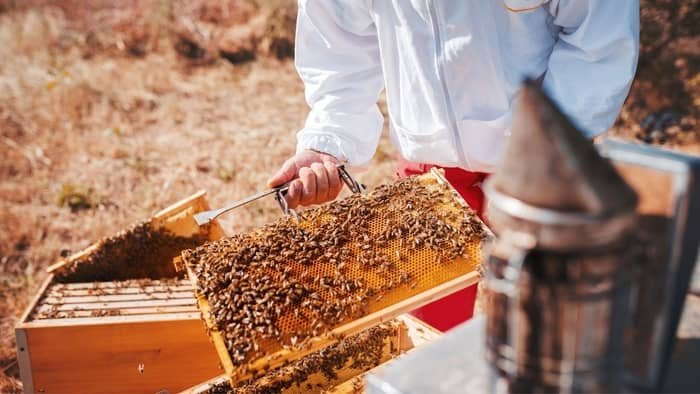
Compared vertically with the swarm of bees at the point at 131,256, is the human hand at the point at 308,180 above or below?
A: above

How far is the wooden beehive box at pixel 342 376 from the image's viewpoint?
8.20 feet

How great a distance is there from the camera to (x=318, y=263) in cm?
226

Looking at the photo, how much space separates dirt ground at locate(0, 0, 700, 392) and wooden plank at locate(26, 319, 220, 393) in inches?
38.2

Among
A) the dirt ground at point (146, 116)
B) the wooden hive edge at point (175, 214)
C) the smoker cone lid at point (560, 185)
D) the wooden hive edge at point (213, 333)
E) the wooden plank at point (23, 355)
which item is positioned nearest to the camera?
the smoker cone lid at point (560, 185)

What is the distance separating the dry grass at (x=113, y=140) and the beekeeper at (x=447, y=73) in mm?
2314

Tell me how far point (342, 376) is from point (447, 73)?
4.47 feet

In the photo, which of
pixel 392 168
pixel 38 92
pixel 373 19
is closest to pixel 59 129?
pixel 38 92

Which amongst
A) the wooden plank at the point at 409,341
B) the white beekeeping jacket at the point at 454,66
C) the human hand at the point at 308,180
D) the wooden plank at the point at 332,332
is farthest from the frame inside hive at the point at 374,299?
the white beekeeping jacket at the point at 454,66

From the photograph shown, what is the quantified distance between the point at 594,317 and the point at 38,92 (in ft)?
26.2

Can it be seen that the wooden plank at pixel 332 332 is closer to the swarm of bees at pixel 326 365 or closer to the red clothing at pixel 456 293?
the swarm of bees at pixel 326 365

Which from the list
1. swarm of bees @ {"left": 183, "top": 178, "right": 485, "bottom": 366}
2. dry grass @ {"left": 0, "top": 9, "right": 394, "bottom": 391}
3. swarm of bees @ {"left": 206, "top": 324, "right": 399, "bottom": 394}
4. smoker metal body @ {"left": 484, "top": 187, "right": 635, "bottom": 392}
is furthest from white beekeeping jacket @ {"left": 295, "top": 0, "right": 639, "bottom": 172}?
dry grass @ {"left": 0, "top": 9, "right": 394, "bottom": 391}

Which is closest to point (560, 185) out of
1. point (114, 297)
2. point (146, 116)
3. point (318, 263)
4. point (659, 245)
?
point (659, 245)

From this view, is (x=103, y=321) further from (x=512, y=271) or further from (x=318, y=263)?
(x=512, y=271)

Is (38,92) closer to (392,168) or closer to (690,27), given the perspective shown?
(392,168)
